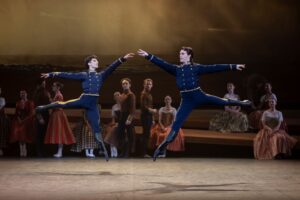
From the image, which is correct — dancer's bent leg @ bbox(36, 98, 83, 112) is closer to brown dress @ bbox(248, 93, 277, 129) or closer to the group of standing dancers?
the group of standing dancers

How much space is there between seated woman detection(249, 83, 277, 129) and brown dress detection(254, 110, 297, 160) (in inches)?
13.4

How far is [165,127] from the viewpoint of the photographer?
31.4 feet

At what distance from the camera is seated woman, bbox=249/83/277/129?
958 centimetres

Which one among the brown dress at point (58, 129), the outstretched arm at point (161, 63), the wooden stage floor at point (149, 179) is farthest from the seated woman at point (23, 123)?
the outstretched arm at point (161, 63)

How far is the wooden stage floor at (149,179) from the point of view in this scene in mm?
6121

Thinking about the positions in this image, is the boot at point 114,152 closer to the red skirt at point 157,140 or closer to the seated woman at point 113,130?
the seated woman at point 113,130

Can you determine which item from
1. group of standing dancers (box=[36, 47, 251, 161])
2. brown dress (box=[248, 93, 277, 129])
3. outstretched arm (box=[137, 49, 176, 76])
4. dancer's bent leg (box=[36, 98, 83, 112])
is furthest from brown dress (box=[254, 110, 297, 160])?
dancer's bent leg (box=[36, 98, 83, 112])

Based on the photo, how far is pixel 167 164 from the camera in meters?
8.66

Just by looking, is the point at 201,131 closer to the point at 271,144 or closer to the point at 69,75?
the point at 271,144

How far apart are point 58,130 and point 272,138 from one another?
325cm

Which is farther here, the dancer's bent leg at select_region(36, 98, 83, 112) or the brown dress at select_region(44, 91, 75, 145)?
the brown dress at select_region(44, 91, 75, 145)

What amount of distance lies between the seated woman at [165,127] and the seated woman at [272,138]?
123 cm

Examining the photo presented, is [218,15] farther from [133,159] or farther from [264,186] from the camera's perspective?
[264,186]

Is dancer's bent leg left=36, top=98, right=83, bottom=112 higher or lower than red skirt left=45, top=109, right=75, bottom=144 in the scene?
higher
